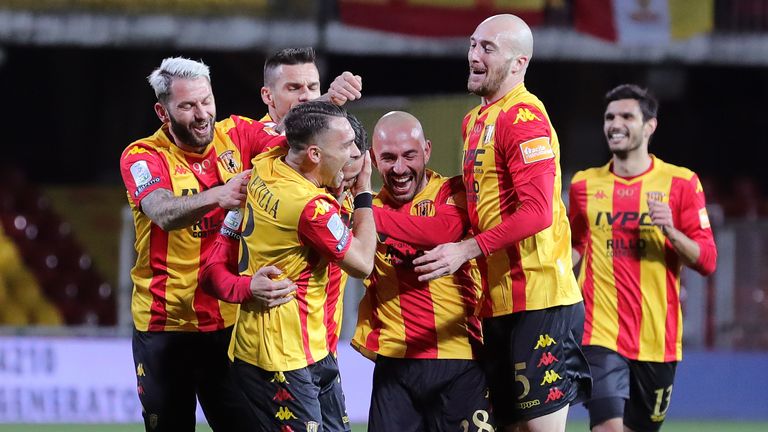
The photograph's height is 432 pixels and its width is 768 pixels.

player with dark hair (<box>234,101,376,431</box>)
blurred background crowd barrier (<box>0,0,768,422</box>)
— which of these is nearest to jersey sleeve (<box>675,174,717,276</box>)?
player with dark hair (<box>234,101,376,431</box>)

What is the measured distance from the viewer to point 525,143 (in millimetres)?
4918

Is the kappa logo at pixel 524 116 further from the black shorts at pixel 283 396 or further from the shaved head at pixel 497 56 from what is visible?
the black shorts at pixel 283 396

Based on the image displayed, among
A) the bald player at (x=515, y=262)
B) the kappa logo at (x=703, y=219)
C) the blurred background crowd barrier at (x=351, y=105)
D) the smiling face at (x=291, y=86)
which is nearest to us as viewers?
the bald player at (x=515, y=262)

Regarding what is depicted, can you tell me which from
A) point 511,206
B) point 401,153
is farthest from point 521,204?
point 401,153

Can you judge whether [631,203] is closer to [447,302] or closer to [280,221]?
[447,302]

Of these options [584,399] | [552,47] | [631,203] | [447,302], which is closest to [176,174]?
[447,302]

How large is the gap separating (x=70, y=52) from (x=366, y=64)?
3756 mm

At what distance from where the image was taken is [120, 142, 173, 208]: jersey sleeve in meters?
5.29

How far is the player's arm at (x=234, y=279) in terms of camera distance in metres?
4.46

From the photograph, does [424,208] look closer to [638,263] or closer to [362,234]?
[362,234]

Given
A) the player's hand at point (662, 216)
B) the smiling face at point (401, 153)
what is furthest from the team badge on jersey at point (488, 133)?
the player's hand at point (662, 216)

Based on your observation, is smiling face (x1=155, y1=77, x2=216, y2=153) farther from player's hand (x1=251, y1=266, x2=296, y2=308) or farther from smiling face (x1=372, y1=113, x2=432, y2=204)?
player's hand (x1=251, y1=266, x2=296, y2=308)

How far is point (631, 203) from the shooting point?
6.65m

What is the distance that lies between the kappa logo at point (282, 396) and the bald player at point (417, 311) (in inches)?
31.7
